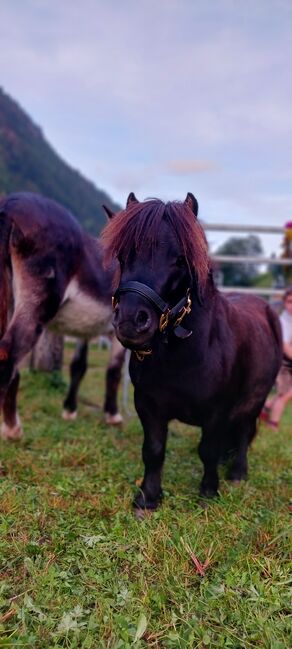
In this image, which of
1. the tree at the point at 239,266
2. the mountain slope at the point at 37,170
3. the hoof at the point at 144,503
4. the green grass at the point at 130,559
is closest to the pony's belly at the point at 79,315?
the green grass at the point at 130,559

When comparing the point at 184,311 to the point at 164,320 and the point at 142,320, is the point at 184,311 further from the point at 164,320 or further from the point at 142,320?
the point at 142,320

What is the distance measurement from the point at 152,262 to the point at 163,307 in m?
0.23

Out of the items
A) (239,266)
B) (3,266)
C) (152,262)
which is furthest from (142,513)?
(239,266)

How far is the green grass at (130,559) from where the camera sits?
1.89m

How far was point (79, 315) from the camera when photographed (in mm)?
Answer: 4609

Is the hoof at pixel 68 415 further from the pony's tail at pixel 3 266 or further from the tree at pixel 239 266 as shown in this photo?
the tree at pixel 239 266

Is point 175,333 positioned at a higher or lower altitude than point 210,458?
higher

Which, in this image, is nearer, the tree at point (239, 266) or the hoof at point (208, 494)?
the hoof at point (208, 494)

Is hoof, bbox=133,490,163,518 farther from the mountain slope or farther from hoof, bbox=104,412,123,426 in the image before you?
the mountain slope

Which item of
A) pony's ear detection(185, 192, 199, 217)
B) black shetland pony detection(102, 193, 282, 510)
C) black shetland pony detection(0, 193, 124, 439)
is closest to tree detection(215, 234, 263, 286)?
black shetland pony detection(0, 193, 124, 439)

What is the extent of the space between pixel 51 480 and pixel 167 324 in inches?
58.2

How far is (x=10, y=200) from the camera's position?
3.80 metres

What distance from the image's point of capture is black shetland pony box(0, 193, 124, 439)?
3.65 m

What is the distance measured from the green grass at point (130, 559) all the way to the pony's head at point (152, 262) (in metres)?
1.01
